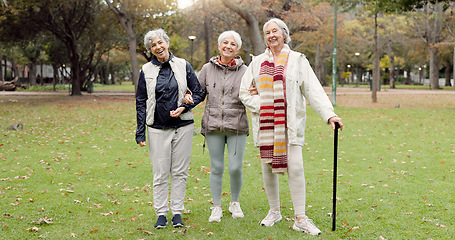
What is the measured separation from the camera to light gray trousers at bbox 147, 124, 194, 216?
4.41m

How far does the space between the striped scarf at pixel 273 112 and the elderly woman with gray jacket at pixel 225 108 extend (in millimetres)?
335

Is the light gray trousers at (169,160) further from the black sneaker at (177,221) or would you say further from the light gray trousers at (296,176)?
the light gray trousers at (296,176)

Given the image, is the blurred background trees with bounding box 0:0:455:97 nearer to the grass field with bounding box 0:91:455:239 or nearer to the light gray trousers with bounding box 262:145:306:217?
the grass field with bounding box 0:91:455:239

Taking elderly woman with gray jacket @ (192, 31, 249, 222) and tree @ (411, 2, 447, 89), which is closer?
elderly woman with gray jacket @ (192, 31, 249, 222)

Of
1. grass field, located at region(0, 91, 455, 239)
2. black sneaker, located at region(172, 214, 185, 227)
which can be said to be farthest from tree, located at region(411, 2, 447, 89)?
black sneaker, located at region(172, 214, 185, 227)

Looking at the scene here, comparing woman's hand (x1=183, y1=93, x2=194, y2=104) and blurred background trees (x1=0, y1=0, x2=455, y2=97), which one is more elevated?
blurred background trees (x1=0, y1=0, x2=455, y2=97)

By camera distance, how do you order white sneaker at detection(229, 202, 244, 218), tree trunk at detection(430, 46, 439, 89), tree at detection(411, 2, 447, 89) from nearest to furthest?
white sneaker at detection(229, 202, 244, 218), tree at detection(411, 2, 447, 89), tree trunk at detection(430, 46, 439, 89)

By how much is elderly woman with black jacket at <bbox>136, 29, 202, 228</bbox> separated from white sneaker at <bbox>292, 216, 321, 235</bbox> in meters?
1.14

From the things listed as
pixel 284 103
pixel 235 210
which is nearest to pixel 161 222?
pixel 235 210

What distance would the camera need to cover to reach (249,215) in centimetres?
491

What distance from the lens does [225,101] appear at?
4.52 m

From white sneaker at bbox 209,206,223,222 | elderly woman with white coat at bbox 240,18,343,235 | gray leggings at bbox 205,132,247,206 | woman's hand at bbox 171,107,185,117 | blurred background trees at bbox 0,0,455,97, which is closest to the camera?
elderly woman with white coat at bbox 240,18,343,235

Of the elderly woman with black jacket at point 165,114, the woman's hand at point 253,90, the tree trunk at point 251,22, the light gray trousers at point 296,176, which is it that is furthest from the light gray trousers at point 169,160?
the tree trunk at point 251,22

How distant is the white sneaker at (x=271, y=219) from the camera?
450cm
